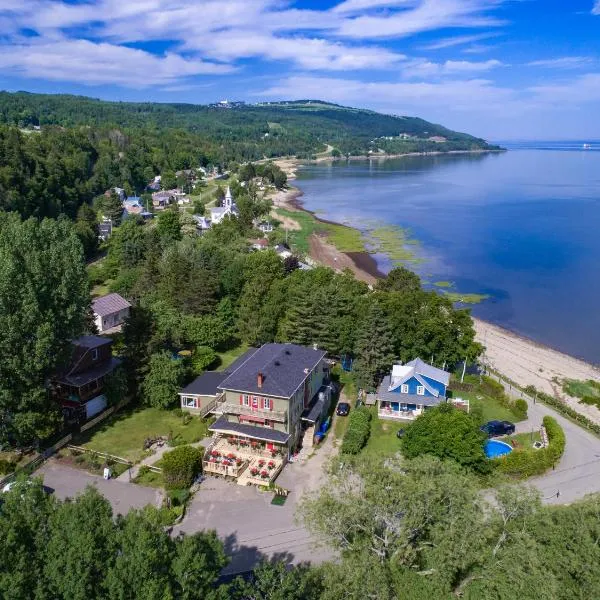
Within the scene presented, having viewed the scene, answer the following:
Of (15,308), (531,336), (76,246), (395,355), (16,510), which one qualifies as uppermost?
(76,246)

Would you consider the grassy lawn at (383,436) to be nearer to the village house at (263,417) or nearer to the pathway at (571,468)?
the village house at (263,417)

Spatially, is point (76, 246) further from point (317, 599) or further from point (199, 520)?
point (317, 599)

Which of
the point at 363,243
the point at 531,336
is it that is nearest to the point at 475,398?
the point at 531,336

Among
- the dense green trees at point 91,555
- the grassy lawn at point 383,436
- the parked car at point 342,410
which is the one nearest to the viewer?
the dense green trees at point 91,555

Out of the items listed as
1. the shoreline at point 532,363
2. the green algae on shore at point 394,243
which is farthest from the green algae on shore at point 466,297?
the green algae on shore at point 394,243

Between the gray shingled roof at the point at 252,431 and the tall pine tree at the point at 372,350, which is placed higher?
the tall pine tree at the point at 372,350

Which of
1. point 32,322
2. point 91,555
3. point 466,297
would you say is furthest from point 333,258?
point 91,555
